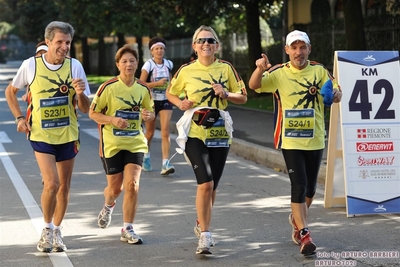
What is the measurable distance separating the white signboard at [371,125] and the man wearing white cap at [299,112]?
183 cm

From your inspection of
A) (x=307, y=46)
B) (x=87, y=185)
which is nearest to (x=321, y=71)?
(x=307, y=46)

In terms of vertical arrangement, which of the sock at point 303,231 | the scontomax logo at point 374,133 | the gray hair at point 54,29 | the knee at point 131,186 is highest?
the gray hair at point 54,29

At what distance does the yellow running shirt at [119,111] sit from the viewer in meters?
8.02

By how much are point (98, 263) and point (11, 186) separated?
191 inches

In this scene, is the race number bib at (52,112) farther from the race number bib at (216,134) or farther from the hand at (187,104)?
the race number bib at (216,134)

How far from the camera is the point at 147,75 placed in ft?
41.2

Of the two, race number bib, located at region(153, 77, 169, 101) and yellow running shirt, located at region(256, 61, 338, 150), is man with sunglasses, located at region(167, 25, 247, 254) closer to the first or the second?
yellow running shirt, located at region(256, 61, 338, 150)

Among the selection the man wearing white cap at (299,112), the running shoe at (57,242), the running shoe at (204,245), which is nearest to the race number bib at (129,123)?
the running shoe at (57,242)

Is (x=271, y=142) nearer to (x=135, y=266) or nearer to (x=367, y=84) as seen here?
(x=367, y=84)

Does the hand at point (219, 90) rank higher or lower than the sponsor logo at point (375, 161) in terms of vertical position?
higher

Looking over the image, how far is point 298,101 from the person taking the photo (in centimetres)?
769

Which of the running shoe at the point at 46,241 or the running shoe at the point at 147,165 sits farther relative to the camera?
the running shoe at the point at 147,165

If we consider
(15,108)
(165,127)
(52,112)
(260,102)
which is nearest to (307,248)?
(52,112)

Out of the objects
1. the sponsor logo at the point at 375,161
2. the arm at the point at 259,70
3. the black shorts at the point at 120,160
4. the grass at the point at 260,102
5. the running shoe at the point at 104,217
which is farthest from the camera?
the grass at the point at 260,102
